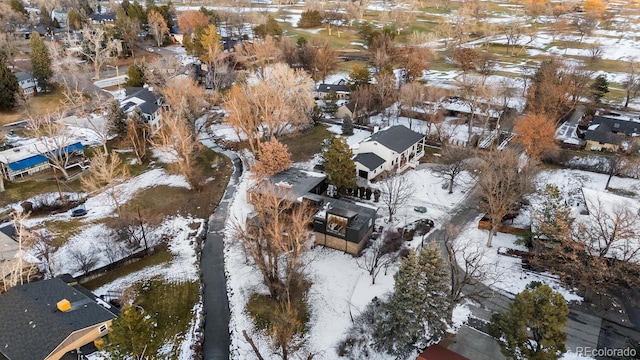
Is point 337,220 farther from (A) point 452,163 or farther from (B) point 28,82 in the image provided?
(B) point 28,82

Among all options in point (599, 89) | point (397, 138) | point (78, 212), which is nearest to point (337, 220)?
point (397, 138)

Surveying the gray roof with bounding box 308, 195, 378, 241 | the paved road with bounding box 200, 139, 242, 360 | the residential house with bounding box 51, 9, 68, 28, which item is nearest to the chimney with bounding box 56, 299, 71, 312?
the paved road with bounding box 200, 139, 242, 360

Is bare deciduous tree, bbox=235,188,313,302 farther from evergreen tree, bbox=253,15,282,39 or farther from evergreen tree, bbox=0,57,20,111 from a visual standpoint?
evergreen tree, bbox=253,15,282,39

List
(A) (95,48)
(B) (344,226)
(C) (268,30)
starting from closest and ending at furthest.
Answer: (B) (344,226) < (A) (95,48) < (C) (268,30)

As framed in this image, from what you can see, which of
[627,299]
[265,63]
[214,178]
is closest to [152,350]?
[214,178]

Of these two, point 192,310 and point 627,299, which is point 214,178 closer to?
point 192,310

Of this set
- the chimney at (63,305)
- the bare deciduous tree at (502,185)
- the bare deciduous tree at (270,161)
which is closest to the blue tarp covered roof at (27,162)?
the bare deciduous tree at (270,161)
